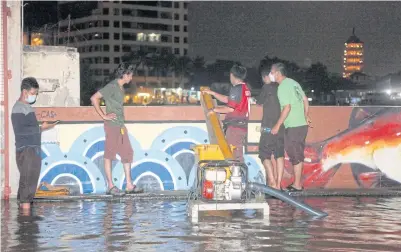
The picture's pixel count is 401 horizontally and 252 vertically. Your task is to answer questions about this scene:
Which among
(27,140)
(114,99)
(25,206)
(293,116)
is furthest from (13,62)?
A: (293,116)

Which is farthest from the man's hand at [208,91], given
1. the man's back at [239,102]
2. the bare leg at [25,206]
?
the bare leg at [25,206]

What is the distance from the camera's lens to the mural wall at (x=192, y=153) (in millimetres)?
11578

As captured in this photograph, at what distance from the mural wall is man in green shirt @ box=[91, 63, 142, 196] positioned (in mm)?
279

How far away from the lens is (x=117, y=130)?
11344mm

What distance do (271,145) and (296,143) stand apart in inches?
14.8

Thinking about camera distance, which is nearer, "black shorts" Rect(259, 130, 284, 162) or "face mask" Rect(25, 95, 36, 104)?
"face mask" Rect(25, 95, 36, 104)

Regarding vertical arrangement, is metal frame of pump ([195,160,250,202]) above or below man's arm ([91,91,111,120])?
below

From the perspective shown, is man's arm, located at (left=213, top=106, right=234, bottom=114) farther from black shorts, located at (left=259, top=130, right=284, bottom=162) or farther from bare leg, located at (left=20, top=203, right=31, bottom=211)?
bare leg, located at (left=20, top=203, right=31, bottom=211)

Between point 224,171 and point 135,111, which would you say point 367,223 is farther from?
point 135,111

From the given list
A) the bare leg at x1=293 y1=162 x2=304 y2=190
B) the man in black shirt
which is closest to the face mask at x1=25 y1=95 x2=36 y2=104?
the man in black shirt

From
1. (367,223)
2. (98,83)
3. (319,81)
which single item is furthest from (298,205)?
(98,83)

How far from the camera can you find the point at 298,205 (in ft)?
31.6

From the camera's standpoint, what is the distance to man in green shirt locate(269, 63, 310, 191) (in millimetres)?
Result: 11219

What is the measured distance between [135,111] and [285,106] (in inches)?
90.4
